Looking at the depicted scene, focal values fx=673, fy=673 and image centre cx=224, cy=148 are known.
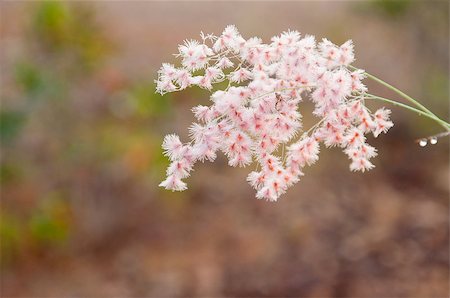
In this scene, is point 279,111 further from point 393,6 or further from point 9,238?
point 393,6

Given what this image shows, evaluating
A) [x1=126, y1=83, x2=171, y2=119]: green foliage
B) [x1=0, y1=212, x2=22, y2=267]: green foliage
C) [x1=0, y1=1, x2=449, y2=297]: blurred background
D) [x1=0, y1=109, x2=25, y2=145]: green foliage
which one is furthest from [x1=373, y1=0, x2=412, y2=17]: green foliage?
[x1=0, y1=212, x2=22, y2=267]: green foliage

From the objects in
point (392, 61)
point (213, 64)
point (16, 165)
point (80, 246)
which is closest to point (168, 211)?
point (80, 246)

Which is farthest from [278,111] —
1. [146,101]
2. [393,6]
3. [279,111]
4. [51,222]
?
[393,6]

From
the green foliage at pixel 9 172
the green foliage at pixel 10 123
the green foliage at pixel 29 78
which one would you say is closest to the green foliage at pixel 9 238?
the green foliage at pixel 9 172

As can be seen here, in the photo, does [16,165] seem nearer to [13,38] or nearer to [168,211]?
[168,211]

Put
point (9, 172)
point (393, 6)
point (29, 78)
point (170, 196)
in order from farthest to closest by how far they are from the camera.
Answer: point (393, 6) → point (170, 196) → point (9, 172) → point (29, 78)

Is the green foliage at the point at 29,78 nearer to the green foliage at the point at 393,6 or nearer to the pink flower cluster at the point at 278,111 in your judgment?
the green foliage at the point at 393,6

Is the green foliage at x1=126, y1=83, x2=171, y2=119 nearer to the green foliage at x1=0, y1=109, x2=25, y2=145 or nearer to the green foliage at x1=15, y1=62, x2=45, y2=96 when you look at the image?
the green foliage at x1=15, y1=62, x2=45, y2=96
